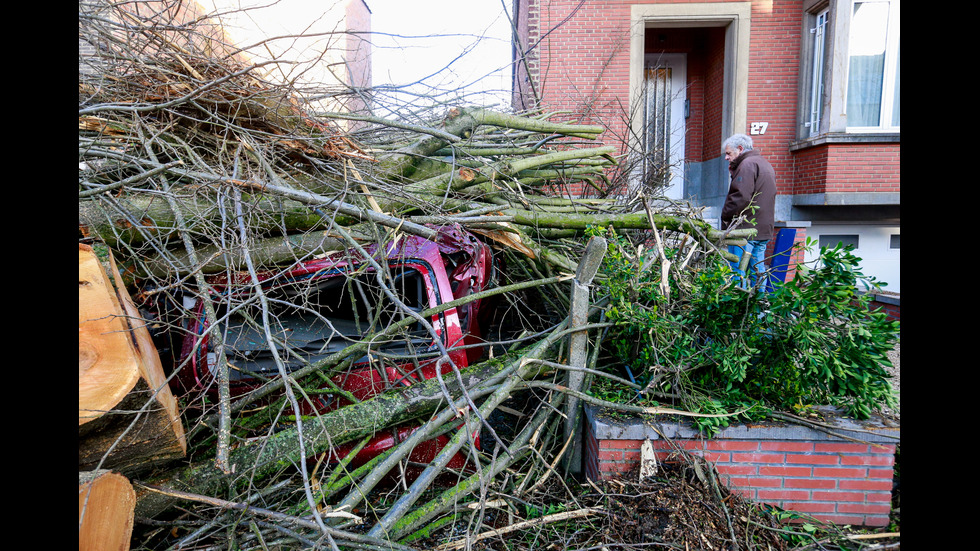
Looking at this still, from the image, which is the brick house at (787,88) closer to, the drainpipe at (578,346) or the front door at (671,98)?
the front door at (671,98)

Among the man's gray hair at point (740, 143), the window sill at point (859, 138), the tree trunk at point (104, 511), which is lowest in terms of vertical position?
the tree trunk at point (104, 511)

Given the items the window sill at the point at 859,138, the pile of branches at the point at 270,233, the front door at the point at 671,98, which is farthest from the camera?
the front door at the point at 671,98

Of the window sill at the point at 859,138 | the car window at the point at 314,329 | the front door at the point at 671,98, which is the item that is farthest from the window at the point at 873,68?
the car window at the point at 314,329

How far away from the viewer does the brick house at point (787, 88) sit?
8961 mm

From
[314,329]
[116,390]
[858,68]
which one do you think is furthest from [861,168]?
[116,390]

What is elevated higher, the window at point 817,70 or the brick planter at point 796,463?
the window at point 817,70

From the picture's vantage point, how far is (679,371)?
10.6 feet

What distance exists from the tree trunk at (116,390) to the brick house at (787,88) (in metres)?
7.56

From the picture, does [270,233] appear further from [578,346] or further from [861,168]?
[861,168]

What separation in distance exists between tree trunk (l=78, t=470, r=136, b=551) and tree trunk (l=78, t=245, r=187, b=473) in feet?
0.29

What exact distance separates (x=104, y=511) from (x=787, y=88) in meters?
11.4

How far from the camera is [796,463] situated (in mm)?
3111

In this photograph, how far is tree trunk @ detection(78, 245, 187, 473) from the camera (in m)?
2.08
